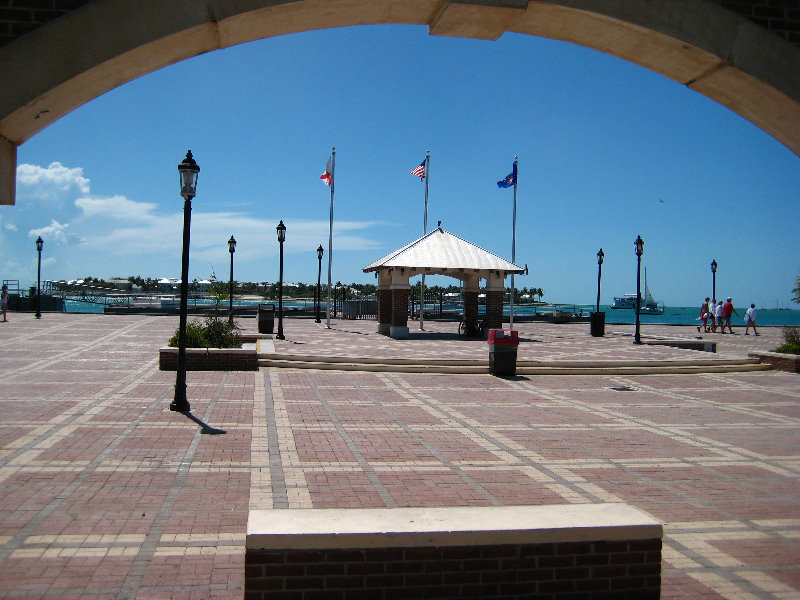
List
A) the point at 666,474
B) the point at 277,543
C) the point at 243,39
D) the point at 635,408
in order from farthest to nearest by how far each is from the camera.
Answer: the point at 635,408
the point at 666,474
the point at 243,39
the point at 277,543

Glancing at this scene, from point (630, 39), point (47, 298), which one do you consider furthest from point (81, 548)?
point (47, 298)

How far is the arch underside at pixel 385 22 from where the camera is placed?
3.83 metres

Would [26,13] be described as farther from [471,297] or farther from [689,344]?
[471,297]

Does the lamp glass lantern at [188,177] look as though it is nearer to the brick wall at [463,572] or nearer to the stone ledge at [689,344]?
the brick wall at [463,572]

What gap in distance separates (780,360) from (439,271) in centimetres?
1354

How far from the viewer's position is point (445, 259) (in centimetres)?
2759

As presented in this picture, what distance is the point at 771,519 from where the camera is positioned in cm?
604

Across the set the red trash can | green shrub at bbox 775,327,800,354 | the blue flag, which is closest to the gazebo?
the blue flag

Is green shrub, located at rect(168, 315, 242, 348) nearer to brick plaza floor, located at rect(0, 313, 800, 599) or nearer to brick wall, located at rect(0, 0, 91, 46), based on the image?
brick plaza floor, located at rect(0, 313, 800, 599)

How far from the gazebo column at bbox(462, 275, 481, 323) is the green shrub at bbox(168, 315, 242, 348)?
540 inches

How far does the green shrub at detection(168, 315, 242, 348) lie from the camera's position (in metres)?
16.4

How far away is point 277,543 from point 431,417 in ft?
25.1

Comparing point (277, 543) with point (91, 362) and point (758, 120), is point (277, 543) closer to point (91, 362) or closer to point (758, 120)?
point (758, 120)

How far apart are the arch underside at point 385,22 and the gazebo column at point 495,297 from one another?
2270 centimetres
